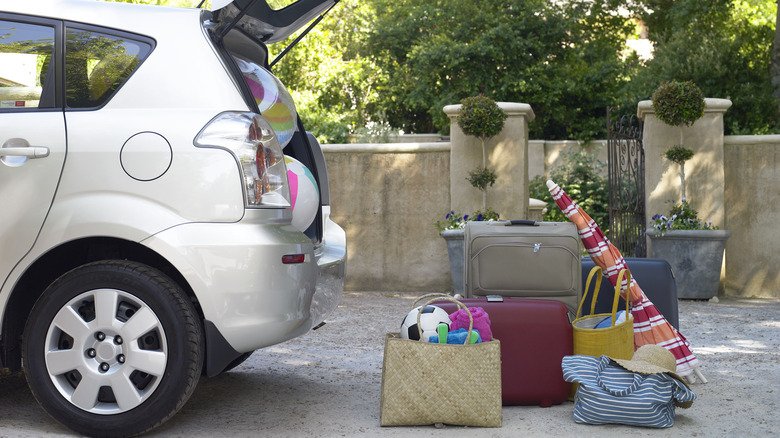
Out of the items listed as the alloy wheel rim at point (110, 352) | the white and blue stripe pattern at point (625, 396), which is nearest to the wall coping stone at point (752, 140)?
the white and blue stripe pattern at point (625, 396)

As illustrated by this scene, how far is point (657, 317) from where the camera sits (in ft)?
13.2

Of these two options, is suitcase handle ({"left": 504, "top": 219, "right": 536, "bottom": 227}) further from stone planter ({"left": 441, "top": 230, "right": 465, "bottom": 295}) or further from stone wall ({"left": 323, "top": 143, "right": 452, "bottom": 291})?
stone wall ({"left": 323, "top": 143, "right": 452, "bottom": 291})

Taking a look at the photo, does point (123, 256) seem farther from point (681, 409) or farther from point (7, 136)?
point (681, 409)

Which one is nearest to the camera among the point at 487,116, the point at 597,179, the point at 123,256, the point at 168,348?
the point at 168,348

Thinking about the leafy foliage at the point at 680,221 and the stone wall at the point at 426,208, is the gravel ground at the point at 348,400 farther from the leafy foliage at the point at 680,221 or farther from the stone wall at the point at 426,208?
the stone wall at the point at 426,208

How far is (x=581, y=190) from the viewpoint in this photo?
1266cm

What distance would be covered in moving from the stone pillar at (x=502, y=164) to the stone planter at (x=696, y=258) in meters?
1.48

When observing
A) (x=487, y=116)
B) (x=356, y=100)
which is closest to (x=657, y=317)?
(x=487, y=116)

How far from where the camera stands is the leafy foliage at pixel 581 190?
11859mm

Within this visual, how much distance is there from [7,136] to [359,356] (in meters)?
2.59

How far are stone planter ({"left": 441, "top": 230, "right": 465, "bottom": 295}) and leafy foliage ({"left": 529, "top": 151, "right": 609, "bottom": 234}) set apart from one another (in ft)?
13.8

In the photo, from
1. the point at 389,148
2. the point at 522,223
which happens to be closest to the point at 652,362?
the point at 522,223

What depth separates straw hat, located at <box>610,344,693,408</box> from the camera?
3386 millimetres

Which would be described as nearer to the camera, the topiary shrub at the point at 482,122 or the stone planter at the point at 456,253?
the stone planter at the point at 456,253
